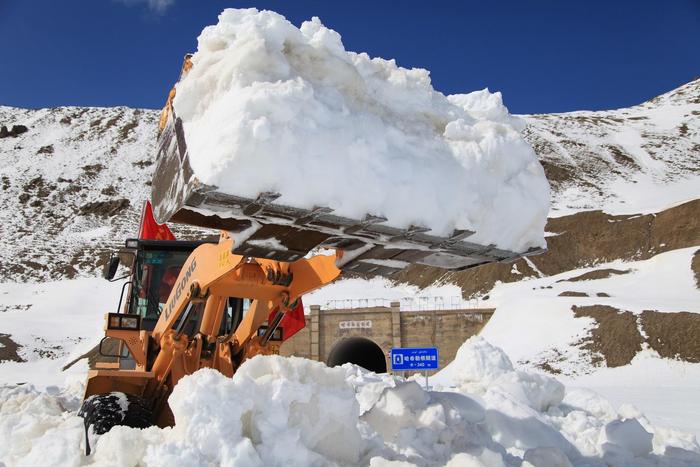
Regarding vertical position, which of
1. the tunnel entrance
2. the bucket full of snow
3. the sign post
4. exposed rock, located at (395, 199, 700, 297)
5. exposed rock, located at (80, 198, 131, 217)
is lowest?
the tunnel entrance

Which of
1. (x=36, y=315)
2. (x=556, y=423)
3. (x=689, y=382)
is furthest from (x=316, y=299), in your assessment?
(x=556, y=423)

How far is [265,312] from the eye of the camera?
552 centimetres

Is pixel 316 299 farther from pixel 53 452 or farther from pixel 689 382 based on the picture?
pixel 53 452

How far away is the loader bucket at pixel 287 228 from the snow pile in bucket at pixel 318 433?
83 centimetres

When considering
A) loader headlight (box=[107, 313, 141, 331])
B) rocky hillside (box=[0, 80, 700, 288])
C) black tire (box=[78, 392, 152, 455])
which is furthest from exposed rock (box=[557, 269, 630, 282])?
black tire (box=[78, 392, 152, 455])

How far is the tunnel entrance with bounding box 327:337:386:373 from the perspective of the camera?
101ft

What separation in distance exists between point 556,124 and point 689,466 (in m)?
87.6

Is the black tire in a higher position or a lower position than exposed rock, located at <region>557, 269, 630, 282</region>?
lower

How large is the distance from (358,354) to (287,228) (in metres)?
31.9

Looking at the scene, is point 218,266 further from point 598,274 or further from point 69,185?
point 69,185

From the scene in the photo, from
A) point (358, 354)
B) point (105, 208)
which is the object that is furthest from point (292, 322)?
point (105, 208)

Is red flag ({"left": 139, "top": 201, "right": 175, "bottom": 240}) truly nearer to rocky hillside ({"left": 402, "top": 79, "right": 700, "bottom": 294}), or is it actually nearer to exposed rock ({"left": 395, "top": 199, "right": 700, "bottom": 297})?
rocky hillside ({"left": 402, "top": 79, "right": 700, "bottom": 294})

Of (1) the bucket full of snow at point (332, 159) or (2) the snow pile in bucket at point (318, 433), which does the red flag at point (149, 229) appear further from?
(1) the bucket full of snow at point (332, 159)

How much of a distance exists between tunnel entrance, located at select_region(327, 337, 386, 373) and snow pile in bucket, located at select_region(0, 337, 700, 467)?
25078mm
